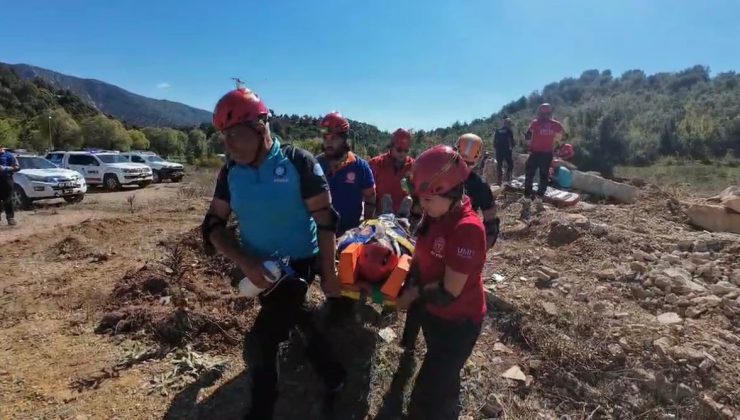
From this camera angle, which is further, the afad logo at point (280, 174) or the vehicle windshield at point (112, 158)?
the vehicle windshield at point (112, 158)

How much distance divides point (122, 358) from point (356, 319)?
1.71m

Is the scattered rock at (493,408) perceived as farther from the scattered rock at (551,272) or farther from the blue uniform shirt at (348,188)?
the scattered rock at (551,272)

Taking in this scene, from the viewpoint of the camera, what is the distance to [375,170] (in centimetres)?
411

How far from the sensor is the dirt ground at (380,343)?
9.37 ft

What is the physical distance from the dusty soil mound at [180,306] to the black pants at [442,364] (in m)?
1.72

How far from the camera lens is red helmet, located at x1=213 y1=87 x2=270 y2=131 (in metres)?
2.07

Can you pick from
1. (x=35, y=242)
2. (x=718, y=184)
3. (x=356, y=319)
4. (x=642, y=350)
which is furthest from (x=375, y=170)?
(x=718, y=184)

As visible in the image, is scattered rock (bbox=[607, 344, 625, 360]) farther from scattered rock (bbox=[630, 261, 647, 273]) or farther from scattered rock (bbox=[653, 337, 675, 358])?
scattered rock (bbox=[630, 261, 647, 273])

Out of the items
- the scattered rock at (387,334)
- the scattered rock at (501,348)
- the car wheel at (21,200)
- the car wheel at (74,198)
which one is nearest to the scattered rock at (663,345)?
the scattered rock at (501,348)

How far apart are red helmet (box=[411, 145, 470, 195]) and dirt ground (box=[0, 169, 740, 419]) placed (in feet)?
5.00

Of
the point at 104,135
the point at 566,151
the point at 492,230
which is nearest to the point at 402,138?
the point at 492,230

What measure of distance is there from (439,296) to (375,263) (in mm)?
412

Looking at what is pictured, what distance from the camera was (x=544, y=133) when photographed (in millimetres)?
7512

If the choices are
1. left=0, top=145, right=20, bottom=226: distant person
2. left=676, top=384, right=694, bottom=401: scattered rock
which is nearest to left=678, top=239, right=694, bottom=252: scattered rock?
left=676, top=384, right=694, bottom=401: scattered rock
